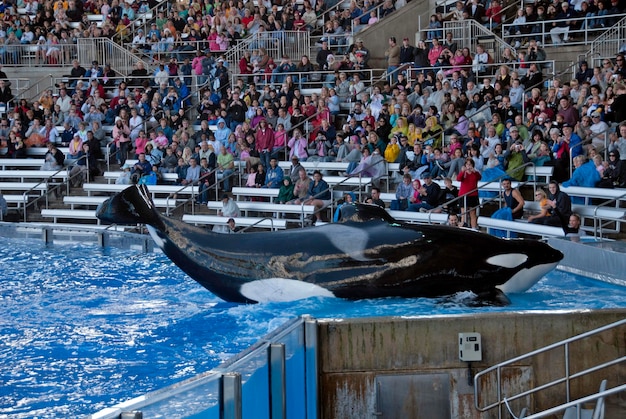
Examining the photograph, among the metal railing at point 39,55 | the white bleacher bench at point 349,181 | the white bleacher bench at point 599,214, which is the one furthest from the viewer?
the metal railing at point 39,55

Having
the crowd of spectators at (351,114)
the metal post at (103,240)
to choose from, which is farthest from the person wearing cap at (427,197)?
the metal post at (103,240)

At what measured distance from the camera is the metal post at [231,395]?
19.3 ft

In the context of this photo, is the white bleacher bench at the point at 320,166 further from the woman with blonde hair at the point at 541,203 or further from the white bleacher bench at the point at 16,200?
the white bleacher bench at the point at 16,200

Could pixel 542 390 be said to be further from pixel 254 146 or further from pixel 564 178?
pixel 254 146

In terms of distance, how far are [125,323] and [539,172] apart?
8.24 metres

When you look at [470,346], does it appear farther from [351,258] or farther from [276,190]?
[276,190]

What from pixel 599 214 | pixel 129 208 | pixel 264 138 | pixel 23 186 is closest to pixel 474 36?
pixel 264 138

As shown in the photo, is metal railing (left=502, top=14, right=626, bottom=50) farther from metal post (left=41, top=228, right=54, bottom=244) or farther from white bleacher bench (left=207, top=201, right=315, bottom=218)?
metal post (left=41, top=228, right=54, bottom=244)

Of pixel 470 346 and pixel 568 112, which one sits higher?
pixel 568 112

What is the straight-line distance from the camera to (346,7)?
91.0ft

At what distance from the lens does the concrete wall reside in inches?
328

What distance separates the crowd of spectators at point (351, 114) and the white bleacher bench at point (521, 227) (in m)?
1.49

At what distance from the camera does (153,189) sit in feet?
72.3

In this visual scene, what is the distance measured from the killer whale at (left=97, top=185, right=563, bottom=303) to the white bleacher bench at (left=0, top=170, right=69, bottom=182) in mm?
12307
